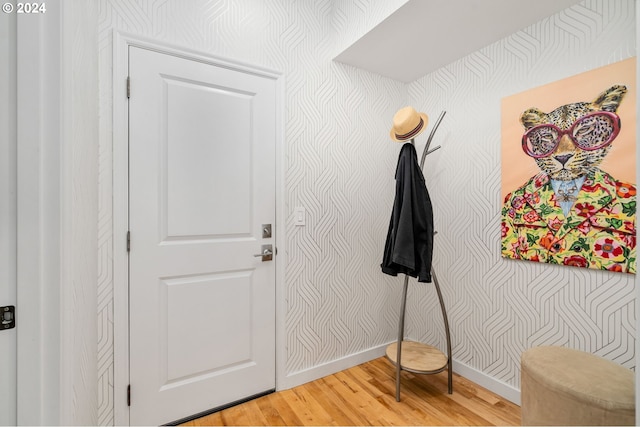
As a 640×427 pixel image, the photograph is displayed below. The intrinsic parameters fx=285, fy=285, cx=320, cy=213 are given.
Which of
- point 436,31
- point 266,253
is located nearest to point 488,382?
point 266,253

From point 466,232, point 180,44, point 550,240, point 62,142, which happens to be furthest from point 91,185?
point 550,240

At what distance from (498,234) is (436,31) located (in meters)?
1.32

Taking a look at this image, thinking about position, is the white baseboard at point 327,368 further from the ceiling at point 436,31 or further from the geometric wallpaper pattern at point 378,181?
the ceiling at point 436,31

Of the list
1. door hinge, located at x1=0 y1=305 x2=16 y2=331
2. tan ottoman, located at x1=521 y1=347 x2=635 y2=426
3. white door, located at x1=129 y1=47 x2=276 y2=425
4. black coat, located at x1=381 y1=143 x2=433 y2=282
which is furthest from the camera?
black coat, located at x1=381 y1=143 x2=433 y2=282

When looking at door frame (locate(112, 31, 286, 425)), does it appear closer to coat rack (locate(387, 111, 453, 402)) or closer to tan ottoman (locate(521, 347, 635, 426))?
coat rack (locate(387, 111, 453, 402))

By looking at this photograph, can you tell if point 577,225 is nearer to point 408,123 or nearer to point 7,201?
point 408,123

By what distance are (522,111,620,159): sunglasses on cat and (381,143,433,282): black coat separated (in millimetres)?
637

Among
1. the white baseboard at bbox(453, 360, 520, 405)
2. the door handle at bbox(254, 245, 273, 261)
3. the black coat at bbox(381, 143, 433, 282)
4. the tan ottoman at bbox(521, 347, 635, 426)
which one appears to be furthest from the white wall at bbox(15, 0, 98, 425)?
the white baseboard at bbox(453, 360, 520, 405)

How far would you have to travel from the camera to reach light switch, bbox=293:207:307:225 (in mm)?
1922

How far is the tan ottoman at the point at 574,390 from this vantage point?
930 millimetres

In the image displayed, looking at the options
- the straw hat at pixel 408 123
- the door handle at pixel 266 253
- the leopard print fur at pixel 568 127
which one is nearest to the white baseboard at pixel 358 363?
the door handle at pixel 266 253

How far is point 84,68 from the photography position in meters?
1.09

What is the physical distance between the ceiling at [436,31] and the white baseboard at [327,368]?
2.21 meters

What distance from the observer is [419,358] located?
1883mm
